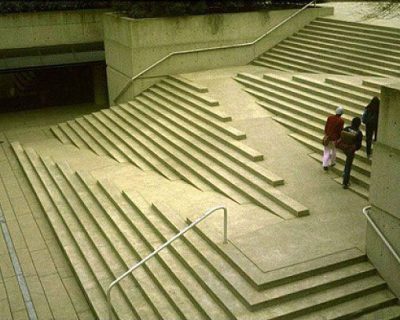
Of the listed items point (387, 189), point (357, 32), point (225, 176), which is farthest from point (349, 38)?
point (387, 189)

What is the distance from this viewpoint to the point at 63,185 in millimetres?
13477

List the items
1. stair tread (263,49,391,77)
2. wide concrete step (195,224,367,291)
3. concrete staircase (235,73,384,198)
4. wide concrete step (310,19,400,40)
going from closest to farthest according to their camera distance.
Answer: wide concrete step (195,224,367,291) → concrete staircase (235,73,384,198) → stair tread (263,49,391,77) → wide concrete step (310,19,400,40)

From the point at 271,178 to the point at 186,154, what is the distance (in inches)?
116

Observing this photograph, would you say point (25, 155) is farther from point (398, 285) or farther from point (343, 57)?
point (398, 285)

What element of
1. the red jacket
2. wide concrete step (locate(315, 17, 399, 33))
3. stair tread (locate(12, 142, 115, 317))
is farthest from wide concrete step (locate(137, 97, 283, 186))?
wide concrete step (locate(315, 17, 399, 33))

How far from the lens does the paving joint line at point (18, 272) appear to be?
30.7 feet

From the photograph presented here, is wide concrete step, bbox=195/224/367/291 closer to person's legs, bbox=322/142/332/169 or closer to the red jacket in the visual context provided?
the red jacket

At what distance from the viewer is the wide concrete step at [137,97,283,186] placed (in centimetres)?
1121

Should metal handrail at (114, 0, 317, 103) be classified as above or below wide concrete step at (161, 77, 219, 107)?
above

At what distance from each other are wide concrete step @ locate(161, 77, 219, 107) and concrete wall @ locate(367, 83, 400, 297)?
7371 mm

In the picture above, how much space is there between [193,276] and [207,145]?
5.02 meters

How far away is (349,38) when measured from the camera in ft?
58.1

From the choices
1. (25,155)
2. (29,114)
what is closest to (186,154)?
(25,155)

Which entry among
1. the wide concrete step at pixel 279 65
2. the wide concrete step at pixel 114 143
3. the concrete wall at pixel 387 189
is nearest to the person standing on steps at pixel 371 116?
the concrete wall at pixel 387 189
